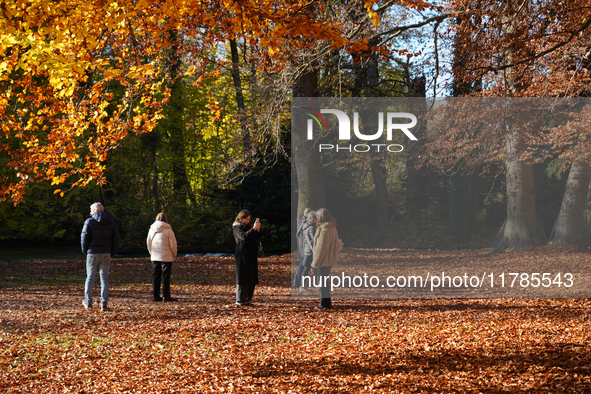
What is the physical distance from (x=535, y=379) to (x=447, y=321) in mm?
3049

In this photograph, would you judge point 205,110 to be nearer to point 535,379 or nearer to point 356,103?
point 356,103

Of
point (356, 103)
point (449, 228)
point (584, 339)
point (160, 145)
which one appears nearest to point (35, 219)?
point (160, 145)

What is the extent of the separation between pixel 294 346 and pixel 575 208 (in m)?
11.2

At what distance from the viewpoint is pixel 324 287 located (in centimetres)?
913

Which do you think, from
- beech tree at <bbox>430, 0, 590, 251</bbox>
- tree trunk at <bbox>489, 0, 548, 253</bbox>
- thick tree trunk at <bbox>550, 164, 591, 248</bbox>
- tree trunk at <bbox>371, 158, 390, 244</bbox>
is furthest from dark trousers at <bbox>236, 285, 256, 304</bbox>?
tree trunk at <bbox>371, 158, 390, 244</bbox>

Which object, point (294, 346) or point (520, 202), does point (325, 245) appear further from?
point (520, 202)

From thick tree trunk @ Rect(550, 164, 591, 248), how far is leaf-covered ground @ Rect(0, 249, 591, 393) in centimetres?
585

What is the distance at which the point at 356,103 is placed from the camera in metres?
15.2

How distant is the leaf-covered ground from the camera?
16.9 ft

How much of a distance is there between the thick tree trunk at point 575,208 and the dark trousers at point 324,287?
8.66 metres

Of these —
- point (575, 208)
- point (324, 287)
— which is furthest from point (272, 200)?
point (324, 287)

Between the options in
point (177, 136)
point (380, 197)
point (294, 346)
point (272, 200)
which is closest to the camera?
point (294, 346)

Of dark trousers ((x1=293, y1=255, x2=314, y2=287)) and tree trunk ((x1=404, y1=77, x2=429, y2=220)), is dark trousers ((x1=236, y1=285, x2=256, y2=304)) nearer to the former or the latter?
dark trousers ((x1=293, y1=255, x2=314, y2=287))

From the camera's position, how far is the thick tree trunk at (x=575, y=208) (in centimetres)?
1470
